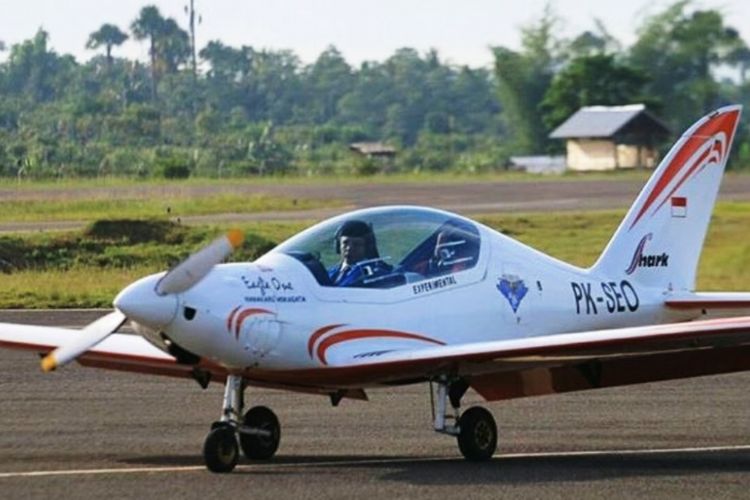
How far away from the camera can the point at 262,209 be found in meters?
49.0

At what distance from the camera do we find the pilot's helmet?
12.9 m

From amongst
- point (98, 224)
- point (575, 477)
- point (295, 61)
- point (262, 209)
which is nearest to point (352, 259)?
point (575, 477)

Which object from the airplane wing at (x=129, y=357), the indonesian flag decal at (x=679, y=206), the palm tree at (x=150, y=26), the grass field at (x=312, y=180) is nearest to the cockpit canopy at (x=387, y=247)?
the airplane wing at (x=129, y=357)

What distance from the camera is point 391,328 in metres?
12.8

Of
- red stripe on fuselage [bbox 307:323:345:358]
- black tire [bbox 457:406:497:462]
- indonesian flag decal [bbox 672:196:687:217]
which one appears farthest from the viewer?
indonesian flag decal [bbox 672:196:687:217]

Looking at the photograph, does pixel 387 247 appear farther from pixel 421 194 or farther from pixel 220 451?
pixel 421 194

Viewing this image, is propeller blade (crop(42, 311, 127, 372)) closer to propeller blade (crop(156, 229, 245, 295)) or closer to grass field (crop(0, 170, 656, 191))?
propeller blade (crop(156, 229, 245, 295))

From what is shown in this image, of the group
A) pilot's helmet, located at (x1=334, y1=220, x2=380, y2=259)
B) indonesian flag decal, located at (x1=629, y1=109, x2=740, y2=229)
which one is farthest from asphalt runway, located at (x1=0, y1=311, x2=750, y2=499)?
indonesian flag decal, located at (x1=629, y1=109, x2=740, y2=229)

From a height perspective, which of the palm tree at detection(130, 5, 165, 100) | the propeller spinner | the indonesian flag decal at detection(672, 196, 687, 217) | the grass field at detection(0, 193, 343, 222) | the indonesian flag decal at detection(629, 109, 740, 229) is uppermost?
the palm tree at detection(130, 5, 165, 100)

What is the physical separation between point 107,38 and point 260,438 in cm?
14857

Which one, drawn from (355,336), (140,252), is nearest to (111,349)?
(355,336)

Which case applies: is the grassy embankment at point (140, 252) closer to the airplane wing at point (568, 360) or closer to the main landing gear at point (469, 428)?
the airplane wing at point (568, 360)

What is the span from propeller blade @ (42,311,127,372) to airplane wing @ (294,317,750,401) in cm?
135

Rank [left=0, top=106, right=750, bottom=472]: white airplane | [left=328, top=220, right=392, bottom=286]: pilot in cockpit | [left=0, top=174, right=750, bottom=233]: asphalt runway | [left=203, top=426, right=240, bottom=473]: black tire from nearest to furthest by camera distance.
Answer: [left=0, top=106, right=750, bottom=472]: white airplane → [left=203, top=426, right=240, bottom=473]: black tire → [left=328, top=220, right=392, bottom=286]: pilot in cockpit → [left=0, top=174, right=750, bottom=233]: asphalt runway
